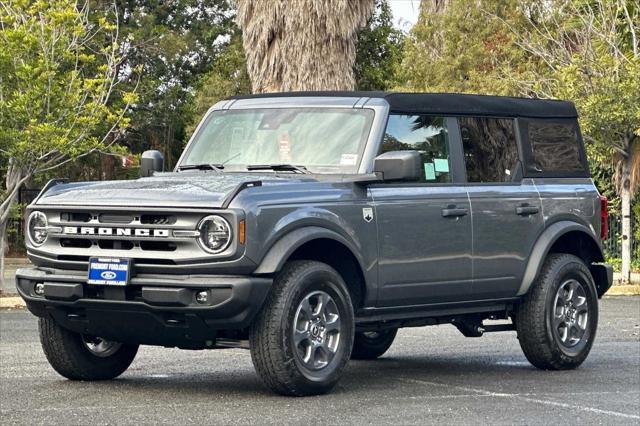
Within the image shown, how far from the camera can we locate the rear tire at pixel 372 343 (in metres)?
12.0

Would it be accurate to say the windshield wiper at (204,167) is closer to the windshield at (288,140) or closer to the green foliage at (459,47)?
the windshield at (288,140)

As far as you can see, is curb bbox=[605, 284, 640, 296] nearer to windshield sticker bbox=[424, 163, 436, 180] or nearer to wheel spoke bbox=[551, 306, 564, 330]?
wheel spoke bbox=[551, 306, 564, 330]

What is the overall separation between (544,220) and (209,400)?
3.51 metres

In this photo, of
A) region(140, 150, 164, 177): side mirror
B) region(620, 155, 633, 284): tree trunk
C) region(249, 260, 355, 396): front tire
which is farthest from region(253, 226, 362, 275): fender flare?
region(620, 155, 633, 284): tree trunk

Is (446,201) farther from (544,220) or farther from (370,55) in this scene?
(370,55)

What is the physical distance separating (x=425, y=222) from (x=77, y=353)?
8.59 ft

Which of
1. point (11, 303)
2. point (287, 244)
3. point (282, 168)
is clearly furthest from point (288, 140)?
point (11, 303)

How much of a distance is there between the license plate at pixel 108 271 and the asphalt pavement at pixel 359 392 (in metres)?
0.76

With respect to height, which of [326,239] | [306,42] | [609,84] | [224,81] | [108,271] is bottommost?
[108,271]

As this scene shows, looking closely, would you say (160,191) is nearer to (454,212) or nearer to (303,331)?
(303,331)

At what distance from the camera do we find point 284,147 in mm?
10289

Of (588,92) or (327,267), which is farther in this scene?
(588,92)

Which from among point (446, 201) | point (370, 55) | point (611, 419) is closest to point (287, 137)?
point (446, 201)

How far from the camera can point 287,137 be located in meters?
10.4
